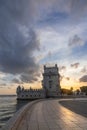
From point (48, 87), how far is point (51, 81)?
13.6 feet

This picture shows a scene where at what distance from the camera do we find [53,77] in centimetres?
16388

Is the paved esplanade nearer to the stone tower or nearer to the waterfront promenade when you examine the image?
the waterfront promenade

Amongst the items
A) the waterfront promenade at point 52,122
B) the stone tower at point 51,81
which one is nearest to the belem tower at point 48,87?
the stone tower at point 51,81

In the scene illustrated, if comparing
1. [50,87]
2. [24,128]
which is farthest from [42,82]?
[24,128]

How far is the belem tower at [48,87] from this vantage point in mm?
158875

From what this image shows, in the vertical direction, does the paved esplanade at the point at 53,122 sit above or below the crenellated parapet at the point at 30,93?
below

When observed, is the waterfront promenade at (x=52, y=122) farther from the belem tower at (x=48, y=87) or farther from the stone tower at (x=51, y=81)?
the stone tower at (x=51, y=81)

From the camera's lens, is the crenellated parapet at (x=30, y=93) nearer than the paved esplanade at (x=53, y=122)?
No

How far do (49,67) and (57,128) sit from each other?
15006 centimetres

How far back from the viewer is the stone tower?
16162 centimetres

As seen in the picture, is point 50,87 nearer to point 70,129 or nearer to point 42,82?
point 42,82

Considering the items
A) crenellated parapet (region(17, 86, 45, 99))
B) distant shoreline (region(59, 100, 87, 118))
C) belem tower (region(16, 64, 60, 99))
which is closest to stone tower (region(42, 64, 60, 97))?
belem tower (region(16, 64, 60, 99))

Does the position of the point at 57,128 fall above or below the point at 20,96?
below

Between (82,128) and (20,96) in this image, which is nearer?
(82,128)
